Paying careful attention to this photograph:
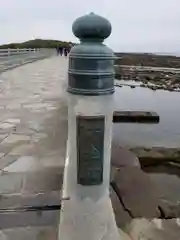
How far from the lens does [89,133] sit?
2.29 m

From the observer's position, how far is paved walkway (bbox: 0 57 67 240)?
119 inches

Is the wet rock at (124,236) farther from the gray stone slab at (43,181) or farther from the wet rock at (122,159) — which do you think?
the wet rock at (122,159)

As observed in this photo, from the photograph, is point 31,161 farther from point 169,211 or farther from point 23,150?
point 169,211

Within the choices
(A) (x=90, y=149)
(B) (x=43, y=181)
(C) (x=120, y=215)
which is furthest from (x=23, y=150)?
(A) (x=90, y=149)

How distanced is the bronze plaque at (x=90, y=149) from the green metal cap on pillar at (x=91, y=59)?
18cm

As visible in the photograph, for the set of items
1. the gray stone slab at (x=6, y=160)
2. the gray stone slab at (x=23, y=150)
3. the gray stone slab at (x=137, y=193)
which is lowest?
the gray stone slab at (x=137, y=193)

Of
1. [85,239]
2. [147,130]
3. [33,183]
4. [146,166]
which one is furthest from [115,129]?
[85,239]

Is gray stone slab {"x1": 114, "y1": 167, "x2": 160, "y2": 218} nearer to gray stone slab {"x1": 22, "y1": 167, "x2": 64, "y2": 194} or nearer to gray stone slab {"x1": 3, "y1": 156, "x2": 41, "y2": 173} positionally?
gray stone slab {"x1": 22, "y1": 167, "x2": 64, "y2": 194}

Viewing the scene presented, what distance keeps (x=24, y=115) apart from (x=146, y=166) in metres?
3.04

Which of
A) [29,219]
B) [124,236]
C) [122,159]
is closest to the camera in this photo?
[29,219]

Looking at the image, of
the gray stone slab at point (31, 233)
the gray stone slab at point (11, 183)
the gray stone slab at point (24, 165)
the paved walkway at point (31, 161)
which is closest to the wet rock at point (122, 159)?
the paved walkway at point (31, 161)

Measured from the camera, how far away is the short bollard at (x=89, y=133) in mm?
2221

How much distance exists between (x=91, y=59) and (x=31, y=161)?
246 centimetres

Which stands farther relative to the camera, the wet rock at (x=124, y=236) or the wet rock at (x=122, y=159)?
the wet rock at (x=122, y=159)
